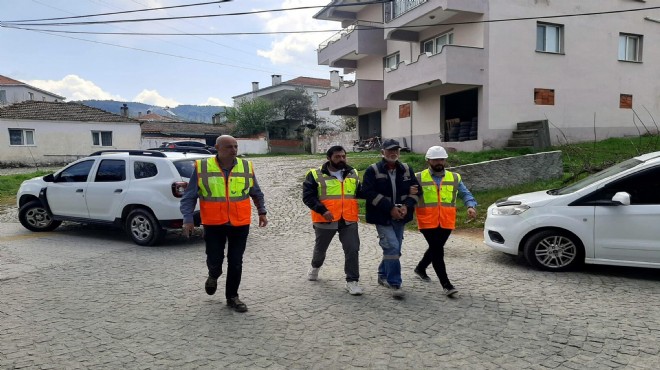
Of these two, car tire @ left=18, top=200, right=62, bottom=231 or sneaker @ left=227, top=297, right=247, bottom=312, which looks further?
car tire @ left=18, top=200, right=62, bottom=231

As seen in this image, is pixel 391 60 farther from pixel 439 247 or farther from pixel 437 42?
pixel 439 247

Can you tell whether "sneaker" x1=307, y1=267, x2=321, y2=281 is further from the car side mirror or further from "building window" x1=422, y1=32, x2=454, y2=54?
"building window" x1=422, y1=32, x2=454, y2=54

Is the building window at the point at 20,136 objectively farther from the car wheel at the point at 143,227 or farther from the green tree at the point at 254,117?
the car wheel at the point at 143,227

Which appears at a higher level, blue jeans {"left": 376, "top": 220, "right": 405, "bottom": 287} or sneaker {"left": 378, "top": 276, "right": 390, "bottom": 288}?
blue jeans {"left": 376, "top": 220, "right": 405, "bottom": 287}

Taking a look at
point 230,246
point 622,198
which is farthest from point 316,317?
point 622,198

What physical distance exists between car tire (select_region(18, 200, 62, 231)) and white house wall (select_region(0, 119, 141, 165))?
24292 millimetres

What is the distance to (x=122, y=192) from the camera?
7.76 metres

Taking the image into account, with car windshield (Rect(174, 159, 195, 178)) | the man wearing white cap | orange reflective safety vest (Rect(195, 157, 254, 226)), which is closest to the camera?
orange reflective safety vest (Rect(195, 157, 254, 226))

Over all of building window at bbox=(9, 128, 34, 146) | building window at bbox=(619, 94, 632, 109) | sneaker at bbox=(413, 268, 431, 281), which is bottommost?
sneaker at bbox=(413, 268, 431, 281)

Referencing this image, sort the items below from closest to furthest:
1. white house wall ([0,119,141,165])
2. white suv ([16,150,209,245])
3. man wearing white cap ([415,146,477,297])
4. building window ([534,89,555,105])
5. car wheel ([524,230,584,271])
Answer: man wearing white cap ([415,146,477,297]) < car wheel ([524,230,584,271]) < white suv ([16,150,209,245]) < building window ([534,89,555,105]) < white house wall ([0,119,141,165])

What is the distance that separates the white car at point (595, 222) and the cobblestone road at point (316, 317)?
0.28 m

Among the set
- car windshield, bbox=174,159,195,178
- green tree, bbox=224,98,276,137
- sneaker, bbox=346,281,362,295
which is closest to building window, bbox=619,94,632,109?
car windshield, bbox=174,159,195,178

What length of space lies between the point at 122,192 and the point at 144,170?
553 mm

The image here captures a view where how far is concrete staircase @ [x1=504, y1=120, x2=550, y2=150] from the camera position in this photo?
16750mm
